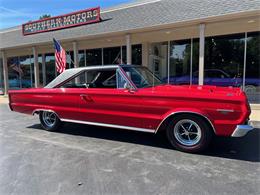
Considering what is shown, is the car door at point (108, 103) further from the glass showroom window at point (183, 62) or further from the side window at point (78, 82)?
the glass showroom window at point (183, 62)

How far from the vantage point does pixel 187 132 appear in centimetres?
452

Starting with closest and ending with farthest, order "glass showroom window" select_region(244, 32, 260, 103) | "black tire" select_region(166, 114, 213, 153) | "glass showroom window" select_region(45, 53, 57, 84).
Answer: "black tire" select_region(166, 114, 213, 153)
"glass showroom window" select_region(244, 32, 260, 103)
"glass showroom window" select_region(45, 53, 57, 84)

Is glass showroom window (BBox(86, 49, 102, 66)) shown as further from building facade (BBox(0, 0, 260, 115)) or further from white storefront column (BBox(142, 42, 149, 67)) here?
white storefront column (BBox(142, 42, 149, 67))

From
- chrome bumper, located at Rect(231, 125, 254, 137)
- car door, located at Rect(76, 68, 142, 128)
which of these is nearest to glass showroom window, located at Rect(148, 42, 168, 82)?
car door, located at Rect(76, 68, 142, 128)

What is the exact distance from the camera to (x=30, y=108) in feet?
20.9

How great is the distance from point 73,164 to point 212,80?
380 inches

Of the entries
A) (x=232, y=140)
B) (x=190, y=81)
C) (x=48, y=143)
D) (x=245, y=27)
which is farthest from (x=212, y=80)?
(x=48, y=143)

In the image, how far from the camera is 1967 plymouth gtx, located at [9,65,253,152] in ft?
13.6

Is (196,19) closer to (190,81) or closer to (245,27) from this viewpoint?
(245,27)

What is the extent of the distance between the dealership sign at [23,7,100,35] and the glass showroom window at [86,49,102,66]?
2.65 meters

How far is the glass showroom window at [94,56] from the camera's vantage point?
604 inches

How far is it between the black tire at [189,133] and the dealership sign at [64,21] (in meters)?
9.13

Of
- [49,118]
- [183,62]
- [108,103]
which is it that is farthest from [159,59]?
[108,103]

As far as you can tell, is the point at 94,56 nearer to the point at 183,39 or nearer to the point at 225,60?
the point at 183,39
